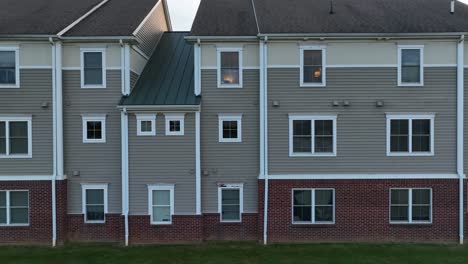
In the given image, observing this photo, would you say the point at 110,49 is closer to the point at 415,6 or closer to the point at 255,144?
the point at 255,144

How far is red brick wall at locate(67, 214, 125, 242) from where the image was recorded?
15.8m

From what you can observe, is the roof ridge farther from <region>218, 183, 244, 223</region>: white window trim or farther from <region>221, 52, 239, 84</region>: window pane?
<region>218, 183, 244, 223</region>: white window trim

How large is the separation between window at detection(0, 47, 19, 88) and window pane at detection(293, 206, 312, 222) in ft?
41.4

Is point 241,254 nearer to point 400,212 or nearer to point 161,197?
point 161,197

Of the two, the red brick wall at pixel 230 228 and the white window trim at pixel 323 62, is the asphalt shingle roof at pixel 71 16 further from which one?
the red brick wall at pixel 230 228

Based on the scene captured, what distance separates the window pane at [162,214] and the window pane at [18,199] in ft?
17.5

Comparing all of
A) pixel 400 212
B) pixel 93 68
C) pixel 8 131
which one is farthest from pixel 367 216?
pixel 8 131

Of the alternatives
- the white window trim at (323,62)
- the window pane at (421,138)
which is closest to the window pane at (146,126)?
the white window trim at (323,62)

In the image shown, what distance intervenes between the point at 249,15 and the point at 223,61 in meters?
3.28

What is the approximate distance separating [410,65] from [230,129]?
7.91 metres

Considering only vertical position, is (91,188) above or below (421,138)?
below

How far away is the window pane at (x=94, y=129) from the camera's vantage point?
15898 mm

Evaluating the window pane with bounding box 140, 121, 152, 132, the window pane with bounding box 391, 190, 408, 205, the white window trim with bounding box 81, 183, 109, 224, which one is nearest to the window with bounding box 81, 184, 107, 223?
the white window trim with bounding box 81, 183, 109, 224

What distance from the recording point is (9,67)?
15.5 metres
